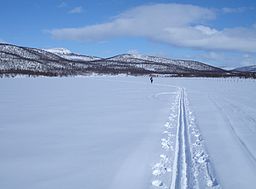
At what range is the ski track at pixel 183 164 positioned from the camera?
4.88 meters

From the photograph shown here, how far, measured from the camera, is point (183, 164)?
575 centimetres

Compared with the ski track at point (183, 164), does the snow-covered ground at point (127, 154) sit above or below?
below

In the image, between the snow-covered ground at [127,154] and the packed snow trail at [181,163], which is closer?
the packed snow trail at [181,163]

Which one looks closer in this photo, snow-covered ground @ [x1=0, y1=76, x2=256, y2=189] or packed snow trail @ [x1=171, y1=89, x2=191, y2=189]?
packed snow trail @ [x1=171, y1=89, x2=191, y2=189]

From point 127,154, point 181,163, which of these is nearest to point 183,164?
point 181,163

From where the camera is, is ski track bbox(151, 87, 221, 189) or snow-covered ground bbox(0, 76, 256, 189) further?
snow-covered ground bbox(0, 76, 256, 189)

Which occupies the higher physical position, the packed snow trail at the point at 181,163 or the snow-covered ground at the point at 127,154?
the packed snow trail at the point at 181,163

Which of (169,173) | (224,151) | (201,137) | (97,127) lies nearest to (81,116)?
(97,127)

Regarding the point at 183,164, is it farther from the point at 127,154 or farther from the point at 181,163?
the point at 127,154

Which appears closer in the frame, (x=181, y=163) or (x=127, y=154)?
(x=181, y=163)

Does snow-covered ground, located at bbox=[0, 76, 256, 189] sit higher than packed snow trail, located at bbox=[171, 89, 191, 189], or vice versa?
packed snow trail, located at bbox=[171, 89, 191, 189]

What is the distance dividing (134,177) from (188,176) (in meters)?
0.88

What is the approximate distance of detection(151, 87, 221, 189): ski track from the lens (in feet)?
16.0

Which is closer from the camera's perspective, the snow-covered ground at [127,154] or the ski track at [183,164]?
the ski track at [183,164]
